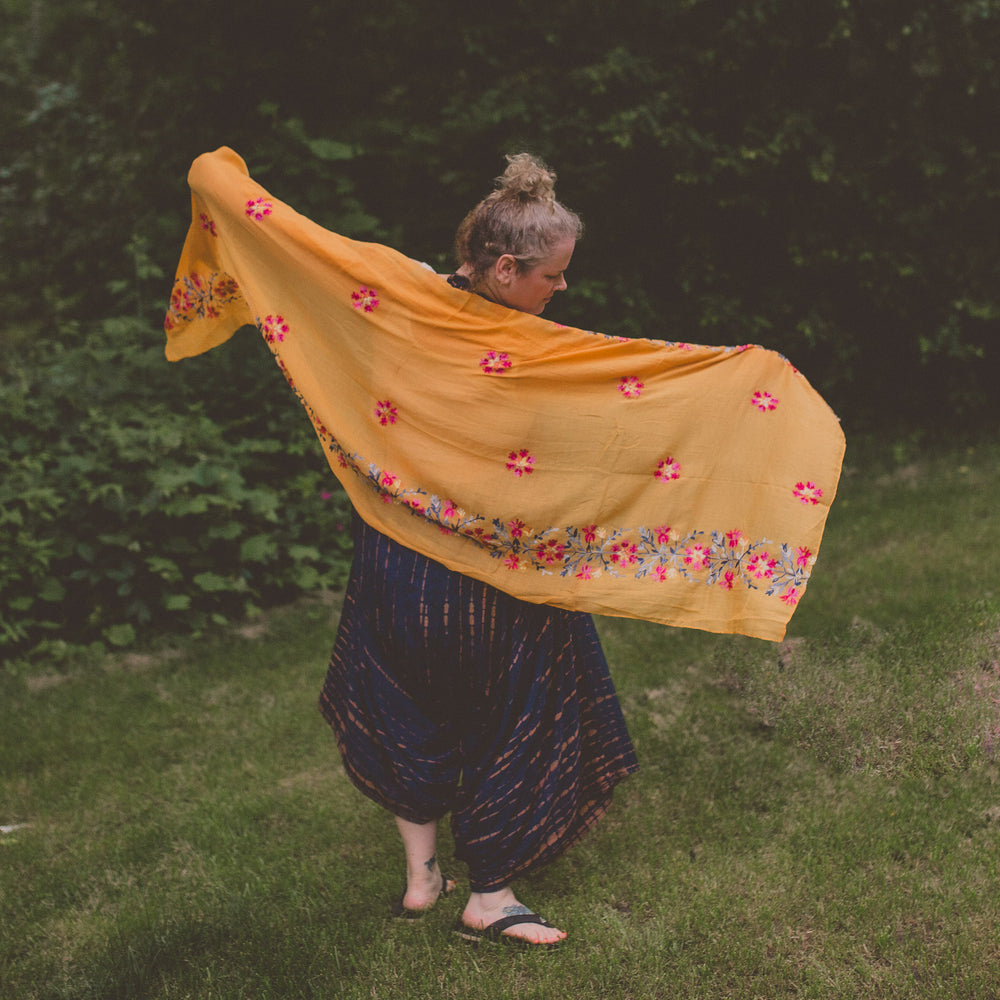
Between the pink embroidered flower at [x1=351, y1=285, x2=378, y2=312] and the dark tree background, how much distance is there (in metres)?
2.90

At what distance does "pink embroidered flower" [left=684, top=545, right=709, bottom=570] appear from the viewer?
236cm

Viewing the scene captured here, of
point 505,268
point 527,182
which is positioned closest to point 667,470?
point 505,268

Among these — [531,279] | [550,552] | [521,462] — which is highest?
[531,279]

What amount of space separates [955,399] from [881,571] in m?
2.61

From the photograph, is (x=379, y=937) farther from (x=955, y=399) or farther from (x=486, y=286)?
(x=955, y=399)

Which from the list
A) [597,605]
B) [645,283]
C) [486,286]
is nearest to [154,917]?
[597,605]

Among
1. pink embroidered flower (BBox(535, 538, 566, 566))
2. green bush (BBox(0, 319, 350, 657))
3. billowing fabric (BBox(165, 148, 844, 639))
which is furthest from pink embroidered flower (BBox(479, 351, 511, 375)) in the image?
green bush (BBox(0, 319, 350, 657))

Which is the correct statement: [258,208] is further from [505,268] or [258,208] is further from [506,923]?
[506,923]

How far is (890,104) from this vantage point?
5.91 meters

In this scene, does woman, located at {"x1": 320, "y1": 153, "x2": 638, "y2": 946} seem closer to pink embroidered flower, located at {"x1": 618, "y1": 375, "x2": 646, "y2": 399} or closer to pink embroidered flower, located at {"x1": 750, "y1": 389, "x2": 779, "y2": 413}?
pink embroidered flower, located at {"x1": 618, "y1": 375, "x2": 646, "y2": 399}

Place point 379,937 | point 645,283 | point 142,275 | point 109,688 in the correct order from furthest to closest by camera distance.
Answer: point 645,283, point 142,275, point 109,688, point 379,937

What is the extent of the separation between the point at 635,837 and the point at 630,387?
1505 mm

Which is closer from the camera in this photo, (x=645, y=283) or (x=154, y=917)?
(x=154, y=917)

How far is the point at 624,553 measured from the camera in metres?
2.38
